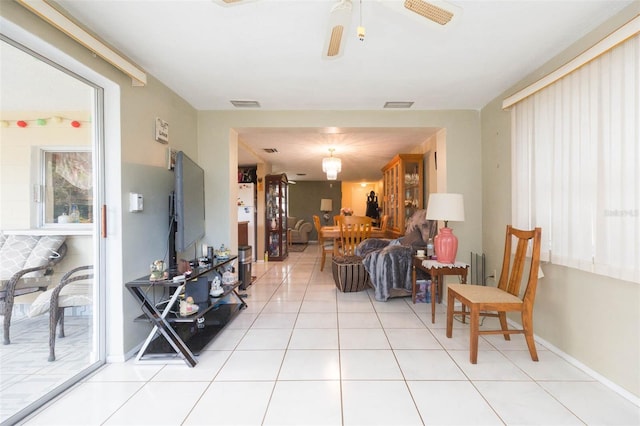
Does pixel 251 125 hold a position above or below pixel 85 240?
above

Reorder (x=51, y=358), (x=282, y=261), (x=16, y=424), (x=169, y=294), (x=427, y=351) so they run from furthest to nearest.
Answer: (x=282, y=261) < (x=169, y=294) < (x=427, y=351) < (x=51, y=358) < (x=16, y=424)

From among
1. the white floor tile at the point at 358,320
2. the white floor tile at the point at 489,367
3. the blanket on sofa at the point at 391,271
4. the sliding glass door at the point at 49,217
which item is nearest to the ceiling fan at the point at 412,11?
the sliding glass door at the point at 49,217

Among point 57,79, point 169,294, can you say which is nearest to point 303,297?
point 169,294

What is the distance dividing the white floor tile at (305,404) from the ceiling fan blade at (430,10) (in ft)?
6.83

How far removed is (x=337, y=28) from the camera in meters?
1.48

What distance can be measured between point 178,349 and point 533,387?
237 centimetres

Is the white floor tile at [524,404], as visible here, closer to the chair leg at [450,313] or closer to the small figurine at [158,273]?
the chair leg at [450,313]

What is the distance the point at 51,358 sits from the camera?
1.92 meters

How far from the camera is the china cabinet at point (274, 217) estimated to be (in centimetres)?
658

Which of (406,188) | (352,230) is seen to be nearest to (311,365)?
(352,230)

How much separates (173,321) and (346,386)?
138 centimetres

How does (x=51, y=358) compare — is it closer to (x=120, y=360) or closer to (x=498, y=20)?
(x=120, y=360)

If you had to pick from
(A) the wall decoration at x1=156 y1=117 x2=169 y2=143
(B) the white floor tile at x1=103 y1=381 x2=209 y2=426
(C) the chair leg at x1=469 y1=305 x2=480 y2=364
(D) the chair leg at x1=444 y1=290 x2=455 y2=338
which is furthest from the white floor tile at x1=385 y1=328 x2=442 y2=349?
(A) the wall decoration at x1=156 y1=117 x2=169 y2=143

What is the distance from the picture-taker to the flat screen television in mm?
2346
